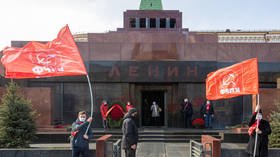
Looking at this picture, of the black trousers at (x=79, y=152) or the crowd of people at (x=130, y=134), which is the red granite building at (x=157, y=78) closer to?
the crowd of people at (x=130, y=134)

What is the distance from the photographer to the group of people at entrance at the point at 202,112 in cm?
2583

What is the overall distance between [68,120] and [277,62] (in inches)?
493

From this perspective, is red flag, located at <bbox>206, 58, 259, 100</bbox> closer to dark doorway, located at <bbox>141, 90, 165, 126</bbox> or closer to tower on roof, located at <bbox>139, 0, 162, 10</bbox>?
dark doorway, located at <bbox>141, 90, 165, 126</bbox>

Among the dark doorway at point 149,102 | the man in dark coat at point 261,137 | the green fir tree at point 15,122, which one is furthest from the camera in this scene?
the dark doorway at point 149,102

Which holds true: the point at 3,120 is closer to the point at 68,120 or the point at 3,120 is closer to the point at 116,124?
the point at 116,124

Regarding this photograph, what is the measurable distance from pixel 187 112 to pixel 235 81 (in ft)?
43.2

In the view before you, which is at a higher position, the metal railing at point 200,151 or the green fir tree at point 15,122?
the green fir tree at point 15,122

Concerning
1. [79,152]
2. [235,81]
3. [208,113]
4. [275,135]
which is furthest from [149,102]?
[79,152]

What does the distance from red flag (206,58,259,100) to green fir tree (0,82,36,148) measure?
19.8 feet

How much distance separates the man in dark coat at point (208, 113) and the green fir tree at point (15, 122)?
11.8 m

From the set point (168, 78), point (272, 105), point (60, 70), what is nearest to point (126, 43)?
point (168, 78)

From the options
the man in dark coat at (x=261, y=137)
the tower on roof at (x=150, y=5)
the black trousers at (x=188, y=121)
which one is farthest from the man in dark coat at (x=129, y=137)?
the tower on roof at (x=150, y=5)

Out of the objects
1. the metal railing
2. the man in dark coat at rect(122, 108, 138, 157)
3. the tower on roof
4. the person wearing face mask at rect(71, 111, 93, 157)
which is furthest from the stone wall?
the tower on roof

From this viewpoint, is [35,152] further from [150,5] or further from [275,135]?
[150,5]
